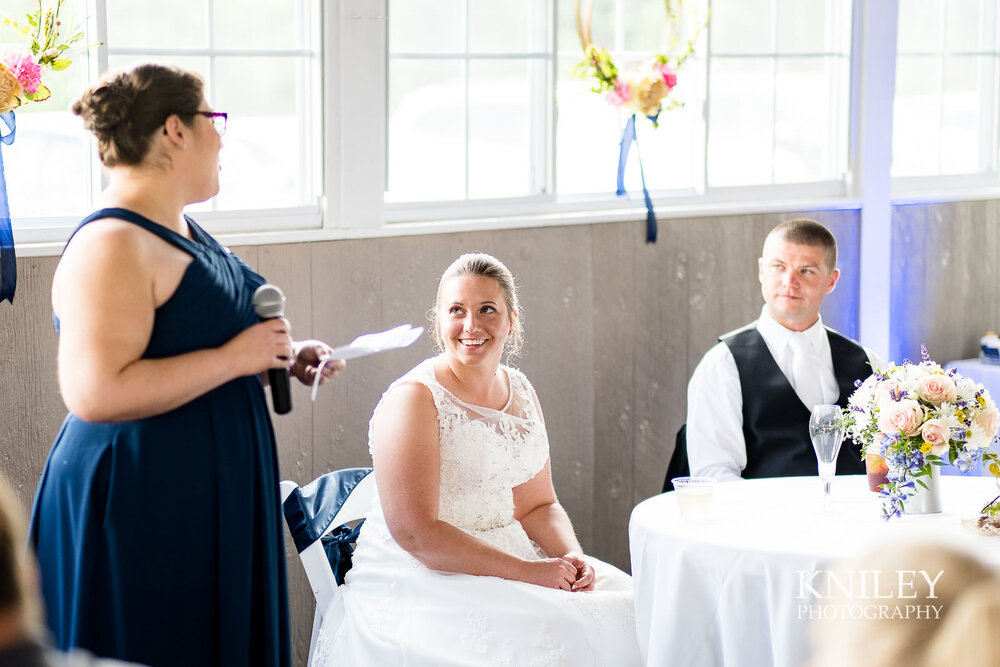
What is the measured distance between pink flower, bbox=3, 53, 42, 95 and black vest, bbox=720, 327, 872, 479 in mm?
1846

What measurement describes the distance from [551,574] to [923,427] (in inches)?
31.9

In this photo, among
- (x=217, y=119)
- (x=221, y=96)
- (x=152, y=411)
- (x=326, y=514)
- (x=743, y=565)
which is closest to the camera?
(x=152, y=411)

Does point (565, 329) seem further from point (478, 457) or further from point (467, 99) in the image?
point (478, 457)

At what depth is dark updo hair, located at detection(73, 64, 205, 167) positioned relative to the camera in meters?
1.89

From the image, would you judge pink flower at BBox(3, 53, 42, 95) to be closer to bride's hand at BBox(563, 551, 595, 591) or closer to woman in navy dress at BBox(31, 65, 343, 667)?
woman in navy dress at BBox(31, 65, 343, 667)

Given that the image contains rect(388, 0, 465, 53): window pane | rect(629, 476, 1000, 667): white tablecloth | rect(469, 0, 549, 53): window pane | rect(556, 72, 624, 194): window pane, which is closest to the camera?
rect(629, 476, 1000, 667): white tablecloth

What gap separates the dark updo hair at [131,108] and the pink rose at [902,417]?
4.73 feet

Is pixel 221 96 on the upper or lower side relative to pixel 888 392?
upper

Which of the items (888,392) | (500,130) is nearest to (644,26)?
(500,130)

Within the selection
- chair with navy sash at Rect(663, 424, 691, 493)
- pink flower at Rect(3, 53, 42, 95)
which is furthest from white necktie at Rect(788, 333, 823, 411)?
pink flower at Rect(3, 53, 42, 95)

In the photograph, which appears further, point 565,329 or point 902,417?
point 565,329

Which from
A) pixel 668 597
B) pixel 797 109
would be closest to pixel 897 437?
pixel 668 597

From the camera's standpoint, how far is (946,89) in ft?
15.7

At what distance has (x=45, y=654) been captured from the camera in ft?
2.72
